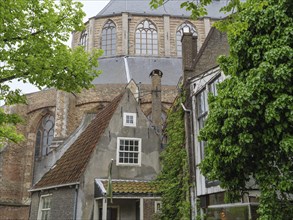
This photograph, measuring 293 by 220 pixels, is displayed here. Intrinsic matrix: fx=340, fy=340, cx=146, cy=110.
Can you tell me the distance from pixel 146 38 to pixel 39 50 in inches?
911

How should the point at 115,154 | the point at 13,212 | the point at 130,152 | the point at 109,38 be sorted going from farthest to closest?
the point at 109,38 < the point at 13,212 < the point at 130,152 < the point at 115,154

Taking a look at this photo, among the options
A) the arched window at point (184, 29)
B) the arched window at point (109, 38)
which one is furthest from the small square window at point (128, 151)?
the arched window at point (184, 29)

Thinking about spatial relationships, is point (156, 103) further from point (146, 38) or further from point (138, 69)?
point (146, 38)

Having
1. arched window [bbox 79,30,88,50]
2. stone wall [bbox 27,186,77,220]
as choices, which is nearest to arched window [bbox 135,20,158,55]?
arched window [bbox 79,30,88,50]

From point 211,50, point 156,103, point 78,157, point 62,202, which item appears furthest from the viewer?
point 156,103

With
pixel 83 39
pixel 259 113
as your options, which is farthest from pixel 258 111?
pixel 83 39

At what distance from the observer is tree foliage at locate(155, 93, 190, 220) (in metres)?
11.8

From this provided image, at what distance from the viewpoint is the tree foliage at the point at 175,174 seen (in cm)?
1178

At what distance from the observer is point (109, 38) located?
104 ft

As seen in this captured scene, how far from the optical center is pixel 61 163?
1555 centimetres

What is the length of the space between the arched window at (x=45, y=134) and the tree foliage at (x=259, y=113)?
21.4 m

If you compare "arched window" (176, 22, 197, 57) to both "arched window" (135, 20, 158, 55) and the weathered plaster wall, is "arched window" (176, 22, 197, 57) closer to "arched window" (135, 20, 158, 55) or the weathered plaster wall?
"arched window" (135, 20, 158, 55)

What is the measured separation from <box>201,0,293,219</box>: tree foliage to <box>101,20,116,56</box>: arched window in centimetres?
2550

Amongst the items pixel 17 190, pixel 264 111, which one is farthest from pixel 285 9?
pixel 17 190
